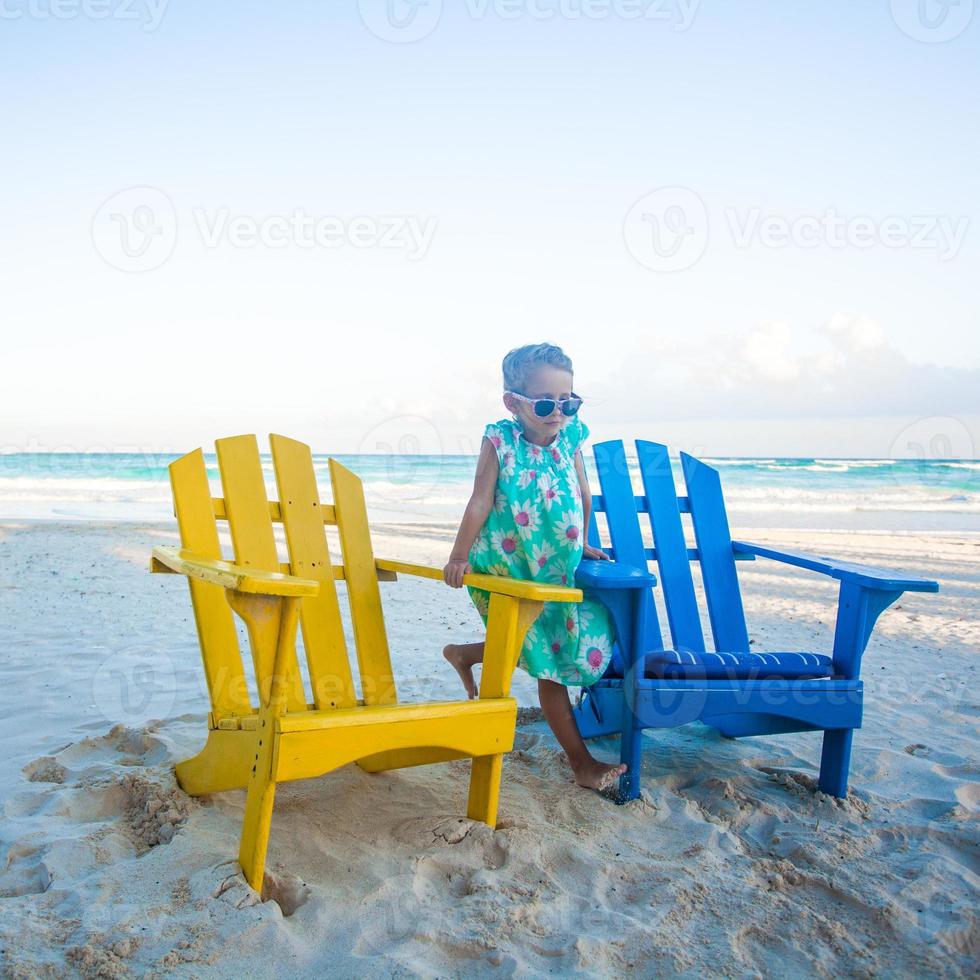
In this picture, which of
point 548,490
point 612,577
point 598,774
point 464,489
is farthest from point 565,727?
point 464,489

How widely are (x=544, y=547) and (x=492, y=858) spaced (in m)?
1.05

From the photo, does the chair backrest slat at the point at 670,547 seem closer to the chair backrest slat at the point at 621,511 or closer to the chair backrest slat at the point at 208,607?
the chair backrest slat at the point at 621,511

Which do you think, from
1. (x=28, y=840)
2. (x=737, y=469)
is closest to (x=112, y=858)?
(x=28, y=840)

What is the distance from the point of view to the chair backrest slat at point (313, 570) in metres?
2.72

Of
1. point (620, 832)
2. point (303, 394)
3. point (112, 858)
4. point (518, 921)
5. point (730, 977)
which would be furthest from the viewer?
point (303, 394)

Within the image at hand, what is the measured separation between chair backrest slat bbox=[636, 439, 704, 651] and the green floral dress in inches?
22.6

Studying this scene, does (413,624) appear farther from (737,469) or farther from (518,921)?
(737,469)

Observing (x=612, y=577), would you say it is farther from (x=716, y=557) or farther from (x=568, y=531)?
(x=716, y=557)

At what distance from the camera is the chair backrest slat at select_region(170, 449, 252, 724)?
2.53 meters

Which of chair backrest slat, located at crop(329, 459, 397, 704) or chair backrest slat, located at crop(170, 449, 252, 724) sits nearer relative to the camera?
chair backrest slat, located at crop(170, 449, 252, 724)

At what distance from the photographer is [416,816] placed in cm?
253

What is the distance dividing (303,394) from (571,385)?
25701 mm

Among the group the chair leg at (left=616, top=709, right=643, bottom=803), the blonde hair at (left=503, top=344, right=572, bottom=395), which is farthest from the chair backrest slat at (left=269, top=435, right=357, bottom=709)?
the chair leg at (left=616, top=709, right=643, bottom=803)

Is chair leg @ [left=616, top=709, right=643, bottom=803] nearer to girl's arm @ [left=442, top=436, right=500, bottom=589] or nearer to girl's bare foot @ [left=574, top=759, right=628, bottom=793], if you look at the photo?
girl's bare foot @ [left=574, top=759, right=628, bottom=793]
